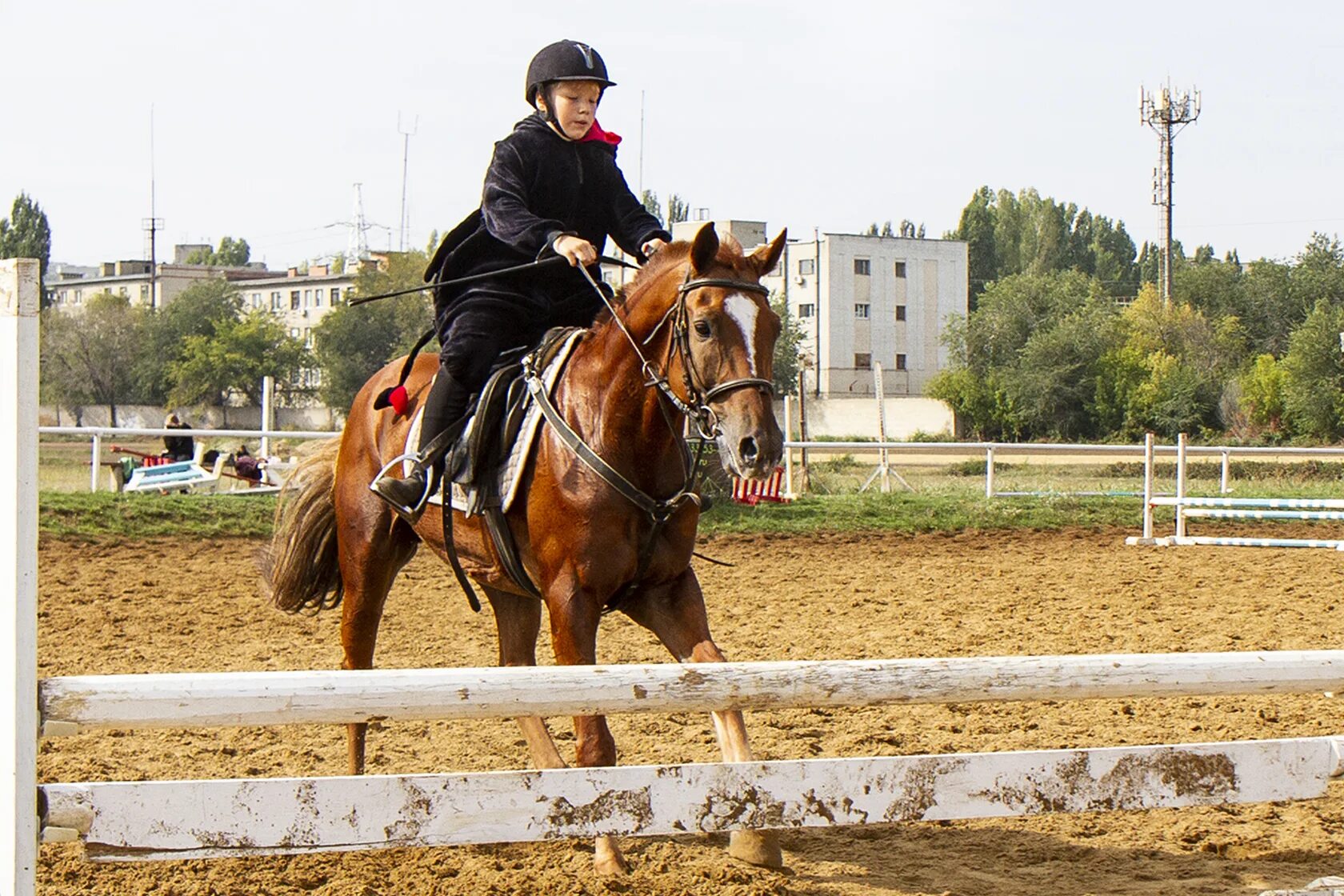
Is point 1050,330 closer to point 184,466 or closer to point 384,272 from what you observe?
point 384,272

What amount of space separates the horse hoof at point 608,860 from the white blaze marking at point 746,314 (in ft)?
5.15

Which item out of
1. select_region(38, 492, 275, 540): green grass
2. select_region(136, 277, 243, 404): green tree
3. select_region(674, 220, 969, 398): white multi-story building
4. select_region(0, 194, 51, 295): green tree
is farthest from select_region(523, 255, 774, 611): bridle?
select_region(0, 194, 51, 295): green tree

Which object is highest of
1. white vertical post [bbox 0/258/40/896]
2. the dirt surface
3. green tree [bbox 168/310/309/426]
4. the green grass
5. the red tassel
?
green tree [bbox 168/310/309/426]

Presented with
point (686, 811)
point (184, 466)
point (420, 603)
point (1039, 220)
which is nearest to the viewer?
point (686, 811)

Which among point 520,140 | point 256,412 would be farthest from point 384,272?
point 520,140

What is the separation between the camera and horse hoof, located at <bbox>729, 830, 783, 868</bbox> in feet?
14.7

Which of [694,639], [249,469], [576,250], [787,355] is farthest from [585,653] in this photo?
[787,355]

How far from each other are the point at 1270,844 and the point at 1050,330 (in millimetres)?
59903

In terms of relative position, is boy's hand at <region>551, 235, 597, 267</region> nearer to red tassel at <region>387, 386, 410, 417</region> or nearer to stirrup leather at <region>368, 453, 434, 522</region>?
stirrup leather at <region>368, 453, 434, 522</region>

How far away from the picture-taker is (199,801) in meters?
2.95

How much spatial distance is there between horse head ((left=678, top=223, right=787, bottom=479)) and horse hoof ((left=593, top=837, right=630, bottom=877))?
1.29 metres

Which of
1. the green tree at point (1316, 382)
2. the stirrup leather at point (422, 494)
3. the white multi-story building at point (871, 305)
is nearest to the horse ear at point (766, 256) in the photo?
the stirrup leather at point (422, 494)

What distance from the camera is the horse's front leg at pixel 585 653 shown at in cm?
442

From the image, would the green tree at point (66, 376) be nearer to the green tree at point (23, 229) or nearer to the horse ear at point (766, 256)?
the green tree at point (23, 229)
